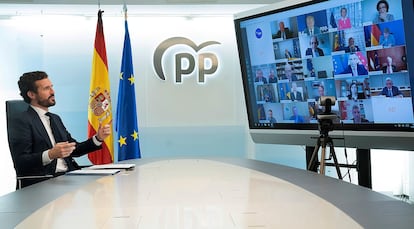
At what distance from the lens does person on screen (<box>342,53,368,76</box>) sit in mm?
3256

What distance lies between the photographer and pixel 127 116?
491cm

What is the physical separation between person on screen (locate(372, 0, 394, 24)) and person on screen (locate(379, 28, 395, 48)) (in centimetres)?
7

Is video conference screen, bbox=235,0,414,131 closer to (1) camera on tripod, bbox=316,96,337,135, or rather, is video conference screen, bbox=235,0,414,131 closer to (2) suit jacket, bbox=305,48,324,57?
(2) suit jacket, bbox=305,48,324,57

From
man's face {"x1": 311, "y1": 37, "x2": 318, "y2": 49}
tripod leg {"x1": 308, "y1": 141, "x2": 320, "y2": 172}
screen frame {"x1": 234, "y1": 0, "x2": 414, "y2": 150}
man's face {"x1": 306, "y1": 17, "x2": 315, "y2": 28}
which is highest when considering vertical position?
man's face {"x1": 306, "y1": 17, "x2": 315, "y2": 28}

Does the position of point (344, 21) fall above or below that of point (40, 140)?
above

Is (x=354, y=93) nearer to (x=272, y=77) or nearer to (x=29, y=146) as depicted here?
(x=272, y=77)

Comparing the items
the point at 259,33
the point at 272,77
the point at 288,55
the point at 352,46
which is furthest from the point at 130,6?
the point at 352,46

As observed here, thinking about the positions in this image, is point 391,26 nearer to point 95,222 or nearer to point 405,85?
point 405,85

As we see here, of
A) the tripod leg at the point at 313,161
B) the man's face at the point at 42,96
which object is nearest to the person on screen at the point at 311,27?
the tripod leg at the point at 313,161

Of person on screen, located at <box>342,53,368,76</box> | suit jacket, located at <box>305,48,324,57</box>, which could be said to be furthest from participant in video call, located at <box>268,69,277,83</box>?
person on screen, located at <box>342,53,368,76</box>

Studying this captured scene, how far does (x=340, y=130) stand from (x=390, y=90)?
0.49 metres

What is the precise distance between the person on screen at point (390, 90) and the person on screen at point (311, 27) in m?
0.67

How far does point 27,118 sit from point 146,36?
9.31 ft

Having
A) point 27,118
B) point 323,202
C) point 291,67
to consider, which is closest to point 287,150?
point 291,67
